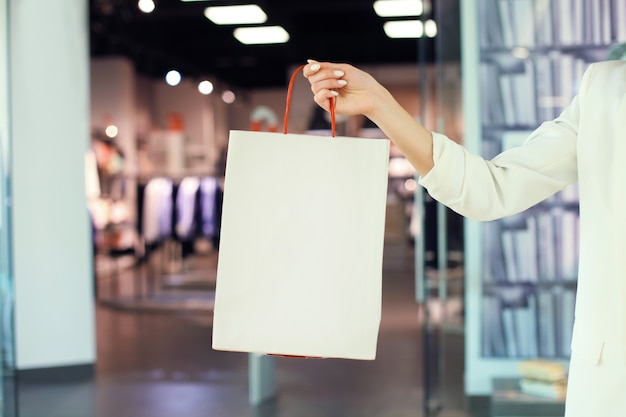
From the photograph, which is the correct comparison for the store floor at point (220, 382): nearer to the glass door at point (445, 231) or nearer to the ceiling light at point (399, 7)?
the glass door at point (445, 231)

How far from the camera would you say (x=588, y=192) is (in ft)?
4.00

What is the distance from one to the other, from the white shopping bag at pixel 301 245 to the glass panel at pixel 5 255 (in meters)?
2.69

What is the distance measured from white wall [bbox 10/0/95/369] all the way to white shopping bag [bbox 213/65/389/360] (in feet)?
13.3

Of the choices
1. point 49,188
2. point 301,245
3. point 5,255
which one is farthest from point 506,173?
point 49,188

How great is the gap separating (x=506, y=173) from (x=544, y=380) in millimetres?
2648

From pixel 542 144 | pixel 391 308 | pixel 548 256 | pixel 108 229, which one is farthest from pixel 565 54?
pixel 108 229

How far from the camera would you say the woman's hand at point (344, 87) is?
1.14 metres

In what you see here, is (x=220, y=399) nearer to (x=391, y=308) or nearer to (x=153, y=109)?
(x=391, y=308)

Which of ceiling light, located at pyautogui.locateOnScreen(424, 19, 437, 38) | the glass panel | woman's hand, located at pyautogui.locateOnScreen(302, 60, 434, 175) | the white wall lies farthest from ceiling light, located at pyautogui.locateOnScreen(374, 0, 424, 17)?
woman's hand, located at pyautogui.locateOnScreen(302, 60, 434, 175)

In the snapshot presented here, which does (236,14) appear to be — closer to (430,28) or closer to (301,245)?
(430,28)

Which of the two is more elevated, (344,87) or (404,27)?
(404,27)

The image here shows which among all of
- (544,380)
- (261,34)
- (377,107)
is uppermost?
(261,34)

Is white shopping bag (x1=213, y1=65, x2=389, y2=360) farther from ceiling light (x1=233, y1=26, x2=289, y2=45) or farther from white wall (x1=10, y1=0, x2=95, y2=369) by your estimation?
ceiling light (x1=233, y1=26, x2=289, y2=45)

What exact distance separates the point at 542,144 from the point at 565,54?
10.1 feet
